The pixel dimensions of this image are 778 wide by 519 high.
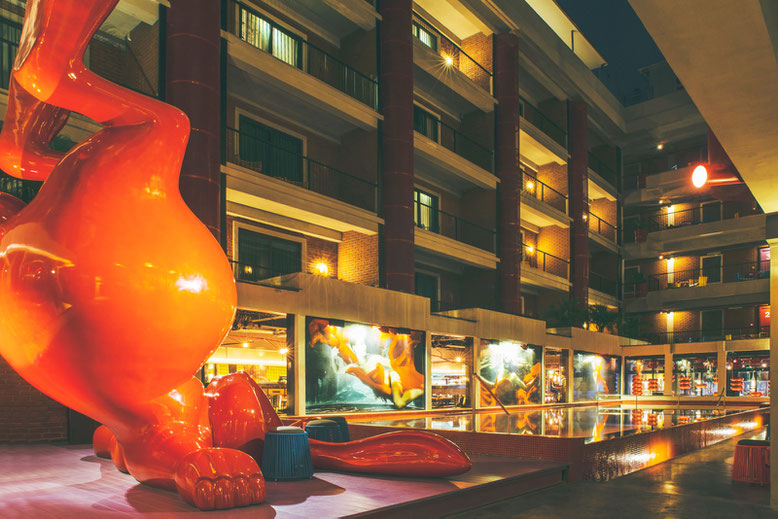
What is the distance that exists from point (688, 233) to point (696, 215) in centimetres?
244

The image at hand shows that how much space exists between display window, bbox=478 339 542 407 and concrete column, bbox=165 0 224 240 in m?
10.4

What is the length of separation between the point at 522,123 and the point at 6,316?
23.6m

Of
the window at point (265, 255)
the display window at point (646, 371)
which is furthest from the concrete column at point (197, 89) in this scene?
the display window at point (646, 371)

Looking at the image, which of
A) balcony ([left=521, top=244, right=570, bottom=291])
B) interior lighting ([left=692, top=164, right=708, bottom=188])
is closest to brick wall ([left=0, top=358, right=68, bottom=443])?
interior lighting ([left=692, top=164, right=708, bottom=188])

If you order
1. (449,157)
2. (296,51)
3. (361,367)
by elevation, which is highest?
(296,51)

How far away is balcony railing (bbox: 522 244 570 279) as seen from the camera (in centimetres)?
2977

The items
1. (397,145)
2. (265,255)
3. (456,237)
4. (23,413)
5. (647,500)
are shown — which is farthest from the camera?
(456,237)

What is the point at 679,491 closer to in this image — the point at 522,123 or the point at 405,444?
the point at 405,444

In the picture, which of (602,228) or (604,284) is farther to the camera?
(602,228)

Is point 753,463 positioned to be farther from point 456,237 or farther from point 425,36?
point 425,36

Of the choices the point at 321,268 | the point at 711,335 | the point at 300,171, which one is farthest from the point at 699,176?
the point at 711,335

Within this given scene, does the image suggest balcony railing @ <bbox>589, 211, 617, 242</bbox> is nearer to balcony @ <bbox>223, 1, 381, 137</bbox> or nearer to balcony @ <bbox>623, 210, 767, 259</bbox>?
balcony @ <bbox>623, 210, 767, 259</bbox>

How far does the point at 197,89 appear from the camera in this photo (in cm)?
1340

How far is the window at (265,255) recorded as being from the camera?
56.1ft
